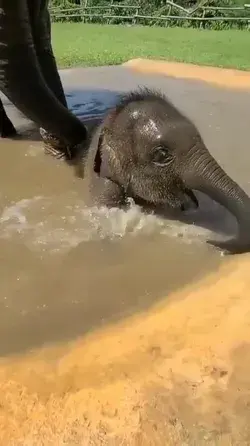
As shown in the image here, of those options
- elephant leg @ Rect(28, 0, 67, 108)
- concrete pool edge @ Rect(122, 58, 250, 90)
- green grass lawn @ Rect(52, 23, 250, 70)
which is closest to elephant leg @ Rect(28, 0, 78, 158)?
elephant leg @ Rect(28, 0, 67, 108)

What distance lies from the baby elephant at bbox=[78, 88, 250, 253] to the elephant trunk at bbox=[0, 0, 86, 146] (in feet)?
1.47

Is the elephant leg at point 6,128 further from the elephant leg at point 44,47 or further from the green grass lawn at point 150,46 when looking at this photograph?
the green grass lawn at point 150,46

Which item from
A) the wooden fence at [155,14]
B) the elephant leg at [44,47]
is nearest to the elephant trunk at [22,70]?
the elephant leg at [44,47]

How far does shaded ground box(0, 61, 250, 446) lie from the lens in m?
2.98

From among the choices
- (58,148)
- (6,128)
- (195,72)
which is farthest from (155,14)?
(58,148)

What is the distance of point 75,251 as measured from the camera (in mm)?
4605

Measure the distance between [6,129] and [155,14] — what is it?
15.5m

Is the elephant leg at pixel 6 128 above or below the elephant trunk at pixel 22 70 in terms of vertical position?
below

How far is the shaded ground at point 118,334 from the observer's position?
298 centimetres

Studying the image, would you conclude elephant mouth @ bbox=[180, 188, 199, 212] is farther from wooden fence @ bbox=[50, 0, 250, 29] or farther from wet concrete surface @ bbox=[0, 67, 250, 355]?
wooden fence @ bbox=[50, 0, 250, 29]

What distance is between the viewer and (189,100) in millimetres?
8648

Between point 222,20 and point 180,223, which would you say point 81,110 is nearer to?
point 180,223

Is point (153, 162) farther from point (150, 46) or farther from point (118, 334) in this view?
point (150, 46)

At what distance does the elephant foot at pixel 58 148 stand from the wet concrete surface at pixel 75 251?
0.10 m
